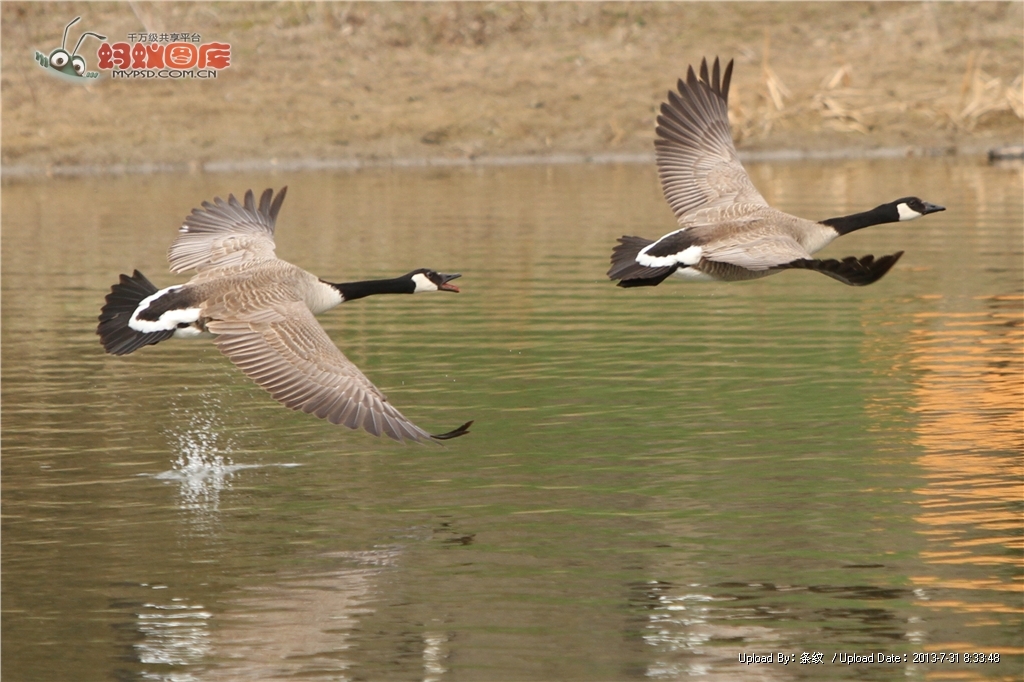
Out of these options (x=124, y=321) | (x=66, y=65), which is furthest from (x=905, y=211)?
(x=66, y=65)

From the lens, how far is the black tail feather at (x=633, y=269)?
12.4 meters

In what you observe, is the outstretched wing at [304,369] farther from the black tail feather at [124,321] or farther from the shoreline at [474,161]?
the shoreline at [474,161]

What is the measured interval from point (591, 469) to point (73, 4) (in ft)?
116

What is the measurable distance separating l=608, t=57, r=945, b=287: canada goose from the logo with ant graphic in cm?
2831

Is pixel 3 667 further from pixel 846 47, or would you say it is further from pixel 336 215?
pixel 846 47

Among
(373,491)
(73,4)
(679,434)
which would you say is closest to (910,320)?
(679,434)

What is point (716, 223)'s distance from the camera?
13297 millimetres

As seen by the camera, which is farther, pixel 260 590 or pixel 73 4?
pixel 73 4

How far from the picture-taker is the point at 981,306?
2020 centimetres

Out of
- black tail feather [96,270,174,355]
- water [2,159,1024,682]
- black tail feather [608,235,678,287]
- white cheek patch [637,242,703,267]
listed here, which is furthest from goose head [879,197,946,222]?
black tail feather [96,270,174,355]

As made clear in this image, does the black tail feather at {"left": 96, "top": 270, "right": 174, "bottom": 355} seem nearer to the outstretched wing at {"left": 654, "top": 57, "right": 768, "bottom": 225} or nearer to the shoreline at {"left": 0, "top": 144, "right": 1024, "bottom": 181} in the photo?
the outstretched wing at {"left": 654, "top": 57, "right": 768, "bottom": 225}

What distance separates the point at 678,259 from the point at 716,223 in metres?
0.78

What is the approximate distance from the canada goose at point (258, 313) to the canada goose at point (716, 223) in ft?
6.03

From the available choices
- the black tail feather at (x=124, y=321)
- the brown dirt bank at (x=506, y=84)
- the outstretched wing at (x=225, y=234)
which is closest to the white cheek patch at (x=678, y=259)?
the outstretched wing at (x=225, y=234)
